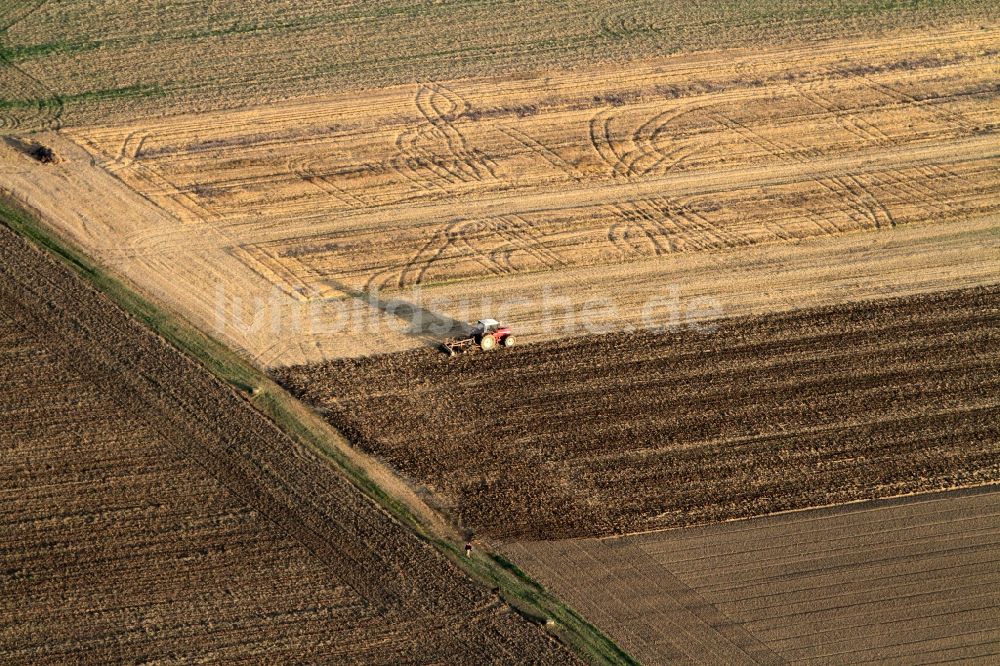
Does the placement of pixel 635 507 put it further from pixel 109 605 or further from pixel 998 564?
pixel 109 605

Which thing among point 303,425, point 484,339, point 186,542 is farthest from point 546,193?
point 186,542

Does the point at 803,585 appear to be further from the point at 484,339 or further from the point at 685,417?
the point at 484,339

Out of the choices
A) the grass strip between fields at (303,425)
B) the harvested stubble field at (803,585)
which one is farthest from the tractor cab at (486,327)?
the harvested stubble field at (803,585)

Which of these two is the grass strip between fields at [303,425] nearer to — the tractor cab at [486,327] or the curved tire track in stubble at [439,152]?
the tractor cab at [486,327]

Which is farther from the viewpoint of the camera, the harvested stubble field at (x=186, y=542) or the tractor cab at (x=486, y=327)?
the tractor cab at (x=486, y=327)

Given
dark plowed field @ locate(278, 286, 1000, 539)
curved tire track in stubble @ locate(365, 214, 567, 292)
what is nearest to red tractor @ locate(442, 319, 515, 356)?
dark plowed field @ locate(278, 286, 1000, 539)

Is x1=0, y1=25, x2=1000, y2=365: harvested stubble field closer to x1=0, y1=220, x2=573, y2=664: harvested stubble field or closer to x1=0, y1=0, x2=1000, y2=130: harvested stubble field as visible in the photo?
x1=0, y1=0, x2=1000, y2=130: harvested stubble field
